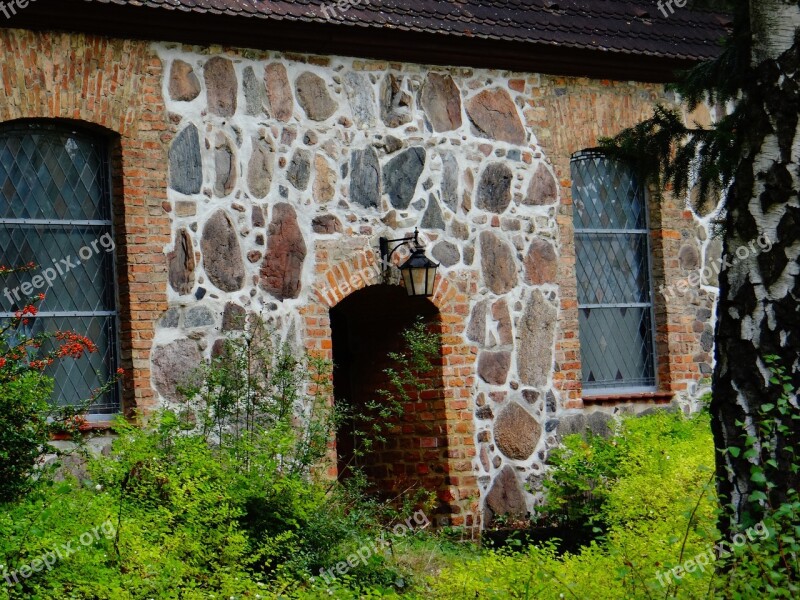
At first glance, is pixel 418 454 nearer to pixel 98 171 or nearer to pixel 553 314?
pixel 553 314

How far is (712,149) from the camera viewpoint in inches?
295

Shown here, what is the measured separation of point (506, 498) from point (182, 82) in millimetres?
4546

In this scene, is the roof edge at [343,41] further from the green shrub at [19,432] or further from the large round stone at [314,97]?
the green shrub at [19,432]

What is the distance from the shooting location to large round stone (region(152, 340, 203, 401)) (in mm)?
9266

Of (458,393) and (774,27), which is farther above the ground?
(774,27)

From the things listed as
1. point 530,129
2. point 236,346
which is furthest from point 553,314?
point 236,346

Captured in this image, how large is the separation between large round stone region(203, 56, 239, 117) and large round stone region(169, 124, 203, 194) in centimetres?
28

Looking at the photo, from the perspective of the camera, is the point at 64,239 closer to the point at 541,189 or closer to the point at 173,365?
the point at 173,365

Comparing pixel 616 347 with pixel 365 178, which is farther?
pixel 616 347

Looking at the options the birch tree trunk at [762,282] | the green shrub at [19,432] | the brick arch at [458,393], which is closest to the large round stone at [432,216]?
the brick arch at [458,393]

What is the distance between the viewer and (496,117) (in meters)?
11.2

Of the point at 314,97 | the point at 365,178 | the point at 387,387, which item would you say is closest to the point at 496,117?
the point at 365,178

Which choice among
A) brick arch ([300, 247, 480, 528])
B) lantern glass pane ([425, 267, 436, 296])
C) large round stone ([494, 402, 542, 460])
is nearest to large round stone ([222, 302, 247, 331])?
lantern glass pane ([425, 267, 436, 296])

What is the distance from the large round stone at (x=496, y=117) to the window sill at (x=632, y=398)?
2503 millimetres
